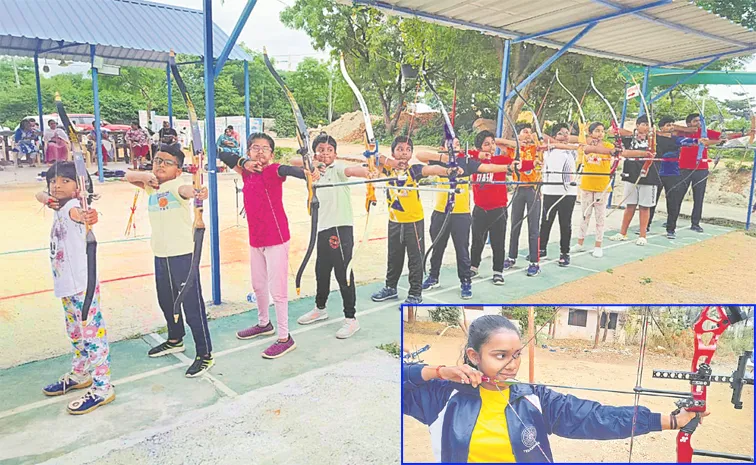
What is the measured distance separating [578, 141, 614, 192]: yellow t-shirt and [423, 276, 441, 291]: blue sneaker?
6.93 feet

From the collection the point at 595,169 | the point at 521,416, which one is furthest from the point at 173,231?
the point at 595,169

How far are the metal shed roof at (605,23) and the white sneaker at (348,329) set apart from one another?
7.28ft

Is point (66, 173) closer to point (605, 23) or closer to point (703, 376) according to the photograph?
point (703, 376)

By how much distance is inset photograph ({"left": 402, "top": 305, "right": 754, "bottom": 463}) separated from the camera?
1418mm

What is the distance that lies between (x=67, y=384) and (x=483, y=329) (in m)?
2.36

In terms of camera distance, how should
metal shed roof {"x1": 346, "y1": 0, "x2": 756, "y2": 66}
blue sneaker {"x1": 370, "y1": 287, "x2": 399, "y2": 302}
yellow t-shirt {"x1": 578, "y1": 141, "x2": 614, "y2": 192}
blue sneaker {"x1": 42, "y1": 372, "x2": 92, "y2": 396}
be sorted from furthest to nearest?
yellow t-shirt {"x1": 578, "y1": 141, "x2": 614, "y2": 192} → metal shed roof {"x1": 346, "y1": 0, "x2": 756, "y2": 66} → blue sneaker {"x1": 370, "y1": 287, "x2": 399, "y2": 302} → blue sneaker {"x1": 42, "y1": 372, "x2": 92, "y2": 396}

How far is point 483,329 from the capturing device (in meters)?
1.44

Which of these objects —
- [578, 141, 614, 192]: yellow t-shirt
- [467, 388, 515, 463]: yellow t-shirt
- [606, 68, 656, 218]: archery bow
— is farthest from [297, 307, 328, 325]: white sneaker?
[606, 68, 656, 218]: archery bow

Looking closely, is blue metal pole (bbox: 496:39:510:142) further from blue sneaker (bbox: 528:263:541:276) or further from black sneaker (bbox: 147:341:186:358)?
black sneaker (bbox: 147:341:186:358)

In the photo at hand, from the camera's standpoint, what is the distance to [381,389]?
295 centimetres

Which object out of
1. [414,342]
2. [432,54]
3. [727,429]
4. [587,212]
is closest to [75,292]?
[414,342]

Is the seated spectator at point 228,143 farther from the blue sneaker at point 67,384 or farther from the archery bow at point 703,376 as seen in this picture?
the archery bow at point 703,376

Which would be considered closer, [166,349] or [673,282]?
[166,349]

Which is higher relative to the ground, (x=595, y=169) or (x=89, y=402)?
(x=595, y=169)
